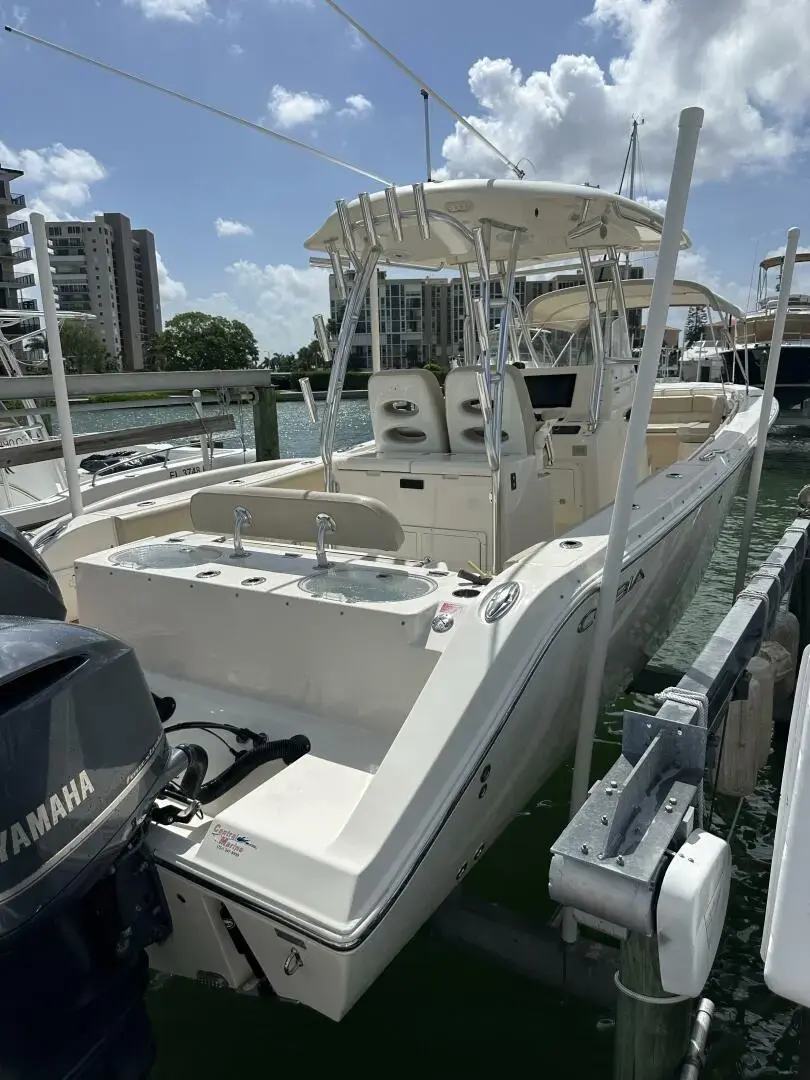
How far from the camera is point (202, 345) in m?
68.2

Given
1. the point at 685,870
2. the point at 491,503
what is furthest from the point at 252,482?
the point at 685,870

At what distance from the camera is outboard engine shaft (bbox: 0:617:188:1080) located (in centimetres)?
152

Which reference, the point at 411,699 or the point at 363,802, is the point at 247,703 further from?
the point at 363,802

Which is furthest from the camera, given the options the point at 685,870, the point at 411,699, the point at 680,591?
the point at 680,591

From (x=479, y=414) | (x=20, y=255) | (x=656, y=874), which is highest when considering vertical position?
(x=20, y=255)

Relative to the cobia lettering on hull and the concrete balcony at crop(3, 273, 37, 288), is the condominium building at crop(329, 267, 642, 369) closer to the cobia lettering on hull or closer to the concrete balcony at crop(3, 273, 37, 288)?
the cobia lettering on hull

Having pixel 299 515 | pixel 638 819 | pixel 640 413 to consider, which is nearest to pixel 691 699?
pixel 638 819

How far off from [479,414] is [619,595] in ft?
5.43

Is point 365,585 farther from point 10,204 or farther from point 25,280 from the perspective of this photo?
point 10,204

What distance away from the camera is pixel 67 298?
8931 cm

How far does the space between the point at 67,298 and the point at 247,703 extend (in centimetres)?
9906

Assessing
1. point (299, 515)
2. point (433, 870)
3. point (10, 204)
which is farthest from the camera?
point (10, 204)

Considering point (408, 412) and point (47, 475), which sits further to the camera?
point (47, 475)

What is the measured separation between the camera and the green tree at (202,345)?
6744 cm
